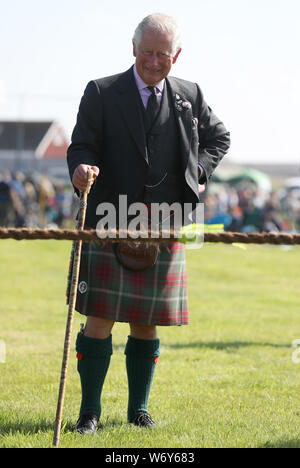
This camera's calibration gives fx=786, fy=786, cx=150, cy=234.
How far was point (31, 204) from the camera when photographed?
25.3 metres

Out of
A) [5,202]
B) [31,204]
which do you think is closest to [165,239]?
[5,202]

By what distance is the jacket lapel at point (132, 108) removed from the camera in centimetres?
366

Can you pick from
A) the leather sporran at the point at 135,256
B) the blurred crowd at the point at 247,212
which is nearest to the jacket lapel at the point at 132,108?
the leather sporran at the point at 135,256

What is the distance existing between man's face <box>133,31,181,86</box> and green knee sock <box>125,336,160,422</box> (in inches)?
50.9

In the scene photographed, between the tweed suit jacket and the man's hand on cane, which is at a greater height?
the tweed suit jacket

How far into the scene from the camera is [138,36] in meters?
3.53

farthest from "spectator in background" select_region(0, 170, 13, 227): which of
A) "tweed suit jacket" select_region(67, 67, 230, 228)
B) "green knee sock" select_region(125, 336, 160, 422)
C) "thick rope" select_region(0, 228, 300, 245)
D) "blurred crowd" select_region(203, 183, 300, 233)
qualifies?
"thick rope" select_region(0, 228, 300, 245)

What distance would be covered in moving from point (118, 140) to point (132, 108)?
164mm

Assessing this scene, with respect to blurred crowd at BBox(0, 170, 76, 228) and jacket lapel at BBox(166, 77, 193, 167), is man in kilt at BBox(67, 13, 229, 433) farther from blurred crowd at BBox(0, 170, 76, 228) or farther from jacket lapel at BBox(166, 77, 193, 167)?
blurred crowd at BBox(0, 170, 76, 228)

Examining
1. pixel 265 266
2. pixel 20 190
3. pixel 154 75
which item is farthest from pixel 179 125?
pixel 20 190

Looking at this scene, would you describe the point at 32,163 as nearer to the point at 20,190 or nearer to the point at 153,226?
the point at 20,190

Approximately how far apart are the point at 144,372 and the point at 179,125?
1223mm

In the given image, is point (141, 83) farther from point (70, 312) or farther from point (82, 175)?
point (70, 312)

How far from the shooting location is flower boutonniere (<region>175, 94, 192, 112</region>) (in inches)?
149
